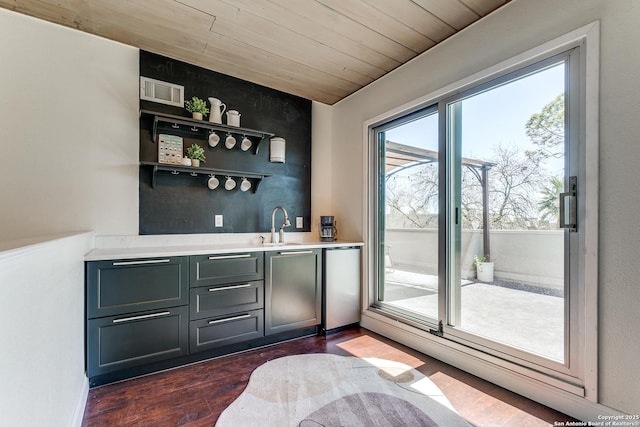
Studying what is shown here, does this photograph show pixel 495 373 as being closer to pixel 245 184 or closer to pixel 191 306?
pixel 191 306

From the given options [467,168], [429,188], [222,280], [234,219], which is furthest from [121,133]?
[467,168]

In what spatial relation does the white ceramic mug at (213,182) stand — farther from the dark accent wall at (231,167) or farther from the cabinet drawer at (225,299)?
the cabinet drawer at (225,299)

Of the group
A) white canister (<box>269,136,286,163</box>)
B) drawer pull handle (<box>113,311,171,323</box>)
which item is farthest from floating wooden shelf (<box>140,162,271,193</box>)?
drawer pull handle (<box>113,311,171,323</box>)

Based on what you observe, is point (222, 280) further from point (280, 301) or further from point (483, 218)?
point (483, 218)

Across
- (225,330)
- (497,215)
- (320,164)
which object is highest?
(320,164)

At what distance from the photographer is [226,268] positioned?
2.48 metres

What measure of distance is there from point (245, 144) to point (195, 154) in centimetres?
53

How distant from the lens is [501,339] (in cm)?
212

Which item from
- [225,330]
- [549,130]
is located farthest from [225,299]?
[549,130]

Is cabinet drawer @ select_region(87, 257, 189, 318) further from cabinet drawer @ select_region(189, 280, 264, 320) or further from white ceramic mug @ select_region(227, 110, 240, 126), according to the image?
white ceramic mug @ select_region(227, 110, 240, 126)

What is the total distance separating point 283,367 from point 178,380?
0.74 meters

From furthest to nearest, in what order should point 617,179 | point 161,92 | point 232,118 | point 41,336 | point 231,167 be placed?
1. point 231,167
2. point 232,118
3. point 161,92
4. point 617,179
5. point 41,336

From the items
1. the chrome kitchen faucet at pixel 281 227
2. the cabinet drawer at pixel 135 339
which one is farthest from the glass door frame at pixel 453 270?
the cabinet drawer at pixel 135 339

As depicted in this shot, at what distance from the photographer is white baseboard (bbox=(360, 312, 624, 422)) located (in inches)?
65.4
